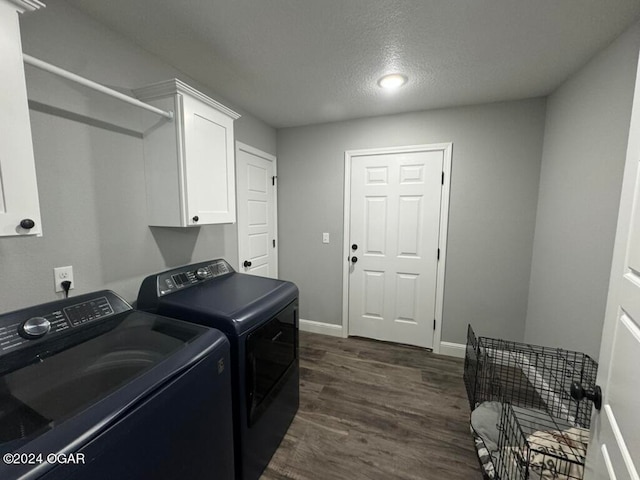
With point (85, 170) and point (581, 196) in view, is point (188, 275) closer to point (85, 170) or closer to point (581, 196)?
point (85, 170)

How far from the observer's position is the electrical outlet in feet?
3.92

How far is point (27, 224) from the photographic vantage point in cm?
86

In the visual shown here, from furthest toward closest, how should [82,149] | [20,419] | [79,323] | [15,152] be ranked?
[82,149], [79,323], [15,152], [20,419]

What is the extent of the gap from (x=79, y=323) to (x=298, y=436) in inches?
54.9

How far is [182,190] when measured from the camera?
149 centimetres

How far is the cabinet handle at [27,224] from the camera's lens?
2.79ft

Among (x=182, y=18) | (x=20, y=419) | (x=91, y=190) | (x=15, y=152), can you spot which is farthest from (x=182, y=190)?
(x=20, y=419)

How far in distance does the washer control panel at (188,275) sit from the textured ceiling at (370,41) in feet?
4.42

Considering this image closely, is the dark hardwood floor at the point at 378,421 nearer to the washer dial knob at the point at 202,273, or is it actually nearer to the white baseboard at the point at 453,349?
the white baseboard at the point at 453,349

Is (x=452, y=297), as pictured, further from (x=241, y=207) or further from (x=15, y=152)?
(x=15, y=152)

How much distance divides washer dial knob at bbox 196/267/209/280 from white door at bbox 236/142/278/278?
66 cm

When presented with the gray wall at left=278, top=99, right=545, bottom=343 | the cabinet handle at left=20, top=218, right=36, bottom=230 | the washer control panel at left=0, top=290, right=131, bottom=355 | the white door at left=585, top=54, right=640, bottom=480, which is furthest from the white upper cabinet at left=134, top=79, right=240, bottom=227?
the white door at left=585, top=54, right=640, bottom=480

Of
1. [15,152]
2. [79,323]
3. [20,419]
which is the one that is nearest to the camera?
[20,419]

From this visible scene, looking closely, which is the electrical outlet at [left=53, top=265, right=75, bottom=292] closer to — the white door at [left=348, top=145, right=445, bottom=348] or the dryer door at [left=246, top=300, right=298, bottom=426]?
the dryer door at [left=246, top=300, right=298, bottom=426]
